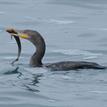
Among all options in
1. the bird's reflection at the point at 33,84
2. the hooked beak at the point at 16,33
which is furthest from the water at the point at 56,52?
the hooked beak at the point at 16,33

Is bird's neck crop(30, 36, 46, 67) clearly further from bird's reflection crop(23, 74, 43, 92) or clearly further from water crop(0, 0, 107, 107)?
bird's reflection crop(23, 74, 43, 92)

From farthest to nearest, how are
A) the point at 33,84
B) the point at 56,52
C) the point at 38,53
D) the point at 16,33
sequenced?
the point at 56,52
the point at 38,53
the point at 16,33
the point at 33,84

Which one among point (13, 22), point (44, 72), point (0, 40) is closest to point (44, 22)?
point (13, 22)

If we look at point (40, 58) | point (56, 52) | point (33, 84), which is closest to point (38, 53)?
point (40, 58)

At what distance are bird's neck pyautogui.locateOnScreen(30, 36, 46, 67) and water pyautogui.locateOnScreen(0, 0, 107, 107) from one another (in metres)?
0.22

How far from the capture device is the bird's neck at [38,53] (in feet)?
49.2

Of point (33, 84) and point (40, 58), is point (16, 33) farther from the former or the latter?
point (33, 84)

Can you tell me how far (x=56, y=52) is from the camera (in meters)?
16.0

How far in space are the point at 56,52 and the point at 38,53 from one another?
0.82m

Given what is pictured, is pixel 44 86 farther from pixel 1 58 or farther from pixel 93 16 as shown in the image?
pixel 93 16

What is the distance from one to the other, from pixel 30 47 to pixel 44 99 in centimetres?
454

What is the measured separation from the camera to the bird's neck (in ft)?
49.2

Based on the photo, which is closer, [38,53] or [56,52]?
[38,53]

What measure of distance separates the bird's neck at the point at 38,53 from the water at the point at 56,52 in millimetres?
222
